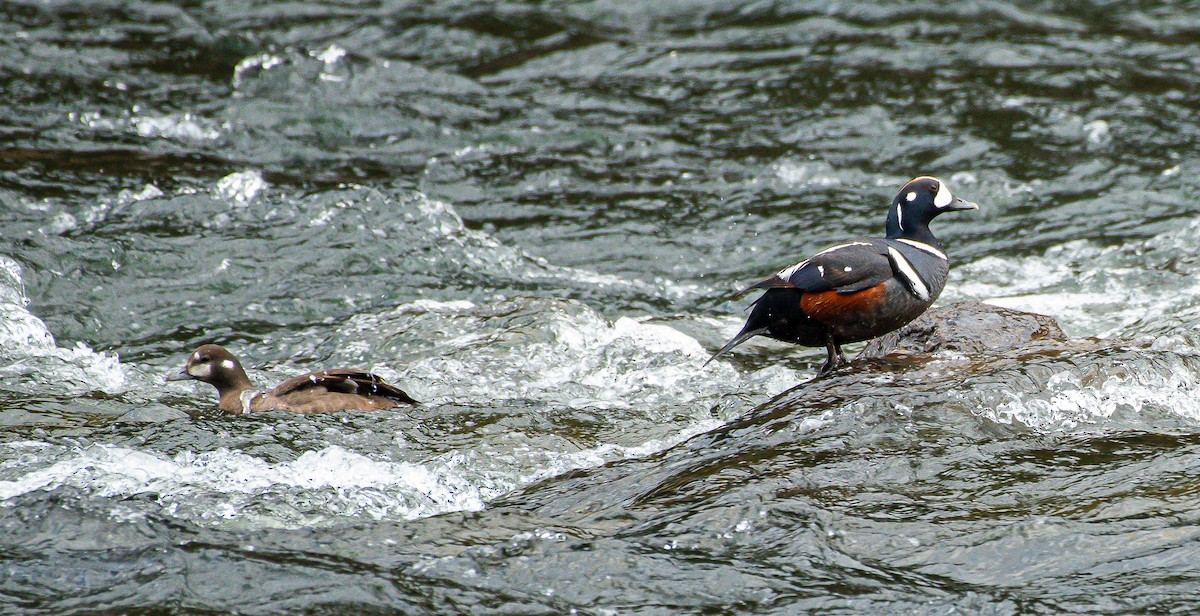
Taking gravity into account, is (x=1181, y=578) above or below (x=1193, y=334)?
above

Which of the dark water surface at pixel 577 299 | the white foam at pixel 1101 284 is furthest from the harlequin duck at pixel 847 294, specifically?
the white foam at pixel 1101 284

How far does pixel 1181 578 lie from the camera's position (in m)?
3.92

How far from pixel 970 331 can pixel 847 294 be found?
0.99 m

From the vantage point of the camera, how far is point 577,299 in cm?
839

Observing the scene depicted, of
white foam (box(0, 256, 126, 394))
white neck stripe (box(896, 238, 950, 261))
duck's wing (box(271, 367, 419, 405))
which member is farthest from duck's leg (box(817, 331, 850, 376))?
white foam (box(0, 256, 126, 394))

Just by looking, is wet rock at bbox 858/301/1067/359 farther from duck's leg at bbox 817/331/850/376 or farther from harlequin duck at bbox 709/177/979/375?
harlequin duck at bbox 709/177/979/375

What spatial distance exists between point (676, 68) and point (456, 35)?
8.59ft

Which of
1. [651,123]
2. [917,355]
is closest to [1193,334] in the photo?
[917,355]

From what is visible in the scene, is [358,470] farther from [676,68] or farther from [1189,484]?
[676,68]

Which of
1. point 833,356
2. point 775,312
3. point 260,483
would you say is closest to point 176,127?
point 260,483

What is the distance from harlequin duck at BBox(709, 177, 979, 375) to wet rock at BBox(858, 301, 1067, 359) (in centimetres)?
38

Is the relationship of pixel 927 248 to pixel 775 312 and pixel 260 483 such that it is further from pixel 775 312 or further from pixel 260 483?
pixel 260 483

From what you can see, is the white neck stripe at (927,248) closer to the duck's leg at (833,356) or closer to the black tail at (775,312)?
the duck's leg at (833,356)

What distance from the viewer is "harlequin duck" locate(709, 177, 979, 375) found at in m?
5.66
